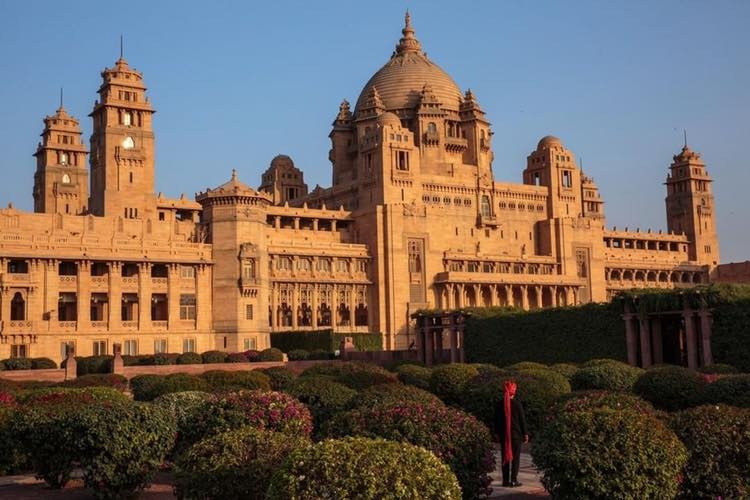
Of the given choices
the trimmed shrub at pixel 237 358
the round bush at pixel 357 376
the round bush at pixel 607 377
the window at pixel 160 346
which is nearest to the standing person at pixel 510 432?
the round bush at pixel 357 376

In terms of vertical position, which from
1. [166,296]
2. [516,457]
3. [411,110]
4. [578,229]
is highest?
[411,110]

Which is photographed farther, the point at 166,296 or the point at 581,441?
the point at 166,296

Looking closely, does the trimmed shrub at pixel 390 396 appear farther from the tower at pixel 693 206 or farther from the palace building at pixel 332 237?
the tower at pixel 693 206

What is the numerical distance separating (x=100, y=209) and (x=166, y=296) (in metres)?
11.6

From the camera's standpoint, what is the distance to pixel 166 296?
251ft

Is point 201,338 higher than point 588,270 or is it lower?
lower

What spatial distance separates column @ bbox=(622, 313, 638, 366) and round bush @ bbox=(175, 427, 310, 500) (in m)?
40.0

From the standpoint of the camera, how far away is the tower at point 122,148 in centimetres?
8138

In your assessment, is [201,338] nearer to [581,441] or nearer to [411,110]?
[411,110]

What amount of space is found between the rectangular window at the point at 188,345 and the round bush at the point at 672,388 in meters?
50.9

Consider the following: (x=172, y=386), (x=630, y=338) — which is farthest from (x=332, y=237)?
(x=172, y=386)

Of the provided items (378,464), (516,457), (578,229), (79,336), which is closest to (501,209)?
(578,229)

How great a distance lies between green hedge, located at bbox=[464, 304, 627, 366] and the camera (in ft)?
180

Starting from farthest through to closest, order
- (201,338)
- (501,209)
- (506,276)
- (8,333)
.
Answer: (501,209)
(506,276)
(201,338)
(8,333)
